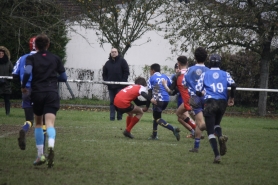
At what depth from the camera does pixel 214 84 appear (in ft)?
31.7

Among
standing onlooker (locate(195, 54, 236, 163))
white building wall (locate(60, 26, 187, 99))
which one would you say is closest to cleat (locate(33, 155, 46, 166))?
standing onlooker (locate(195, 54, 236, 163))

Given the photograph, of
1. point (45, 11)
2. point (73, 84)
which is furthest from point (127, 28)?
point (45, 11)

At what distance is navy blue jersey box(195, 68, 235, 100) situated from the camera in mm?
9641

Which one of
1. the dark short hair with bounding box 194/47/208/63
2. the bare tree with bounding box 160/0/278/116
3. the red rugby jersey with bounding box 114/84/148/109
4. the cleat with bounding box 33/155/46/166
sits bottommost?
the cleat with bounding box 33/155/46/166

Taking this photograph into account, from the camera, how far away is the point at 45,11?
24547 millimetres

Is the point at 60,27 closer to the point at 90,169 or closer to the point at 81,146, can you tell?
the point at 81,146

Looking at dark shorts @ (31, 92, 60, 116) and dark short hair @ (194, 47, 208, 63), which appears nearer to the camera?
dark shorts @ (31, 92, 60, 116)

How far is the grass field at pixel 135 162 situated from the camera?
764 centimetres

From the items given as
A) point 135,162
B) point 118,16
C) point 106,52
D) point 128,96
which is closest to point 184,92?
point 128,96

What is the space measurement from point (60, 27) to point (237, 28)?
25.2 ft

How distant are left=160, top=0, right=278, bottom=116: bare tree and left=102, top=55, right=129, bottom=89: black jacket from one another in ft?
24.7

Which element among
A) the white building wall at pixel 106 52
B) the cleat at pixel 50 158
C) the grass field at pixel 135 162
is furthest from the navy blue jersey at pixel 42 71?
the white building wall at pixel 106 52

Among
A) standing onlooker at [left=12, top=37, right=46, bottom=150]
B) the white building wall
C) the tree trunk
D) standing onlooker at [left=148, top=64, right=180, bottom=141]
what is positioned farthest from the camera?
the white building wall

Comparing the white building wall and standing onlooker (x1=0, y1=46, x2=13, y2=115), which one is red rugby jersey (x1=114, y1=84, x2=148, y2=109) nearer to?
standing onlooker (x1=0, y1=46, x2=13, y2=115)
